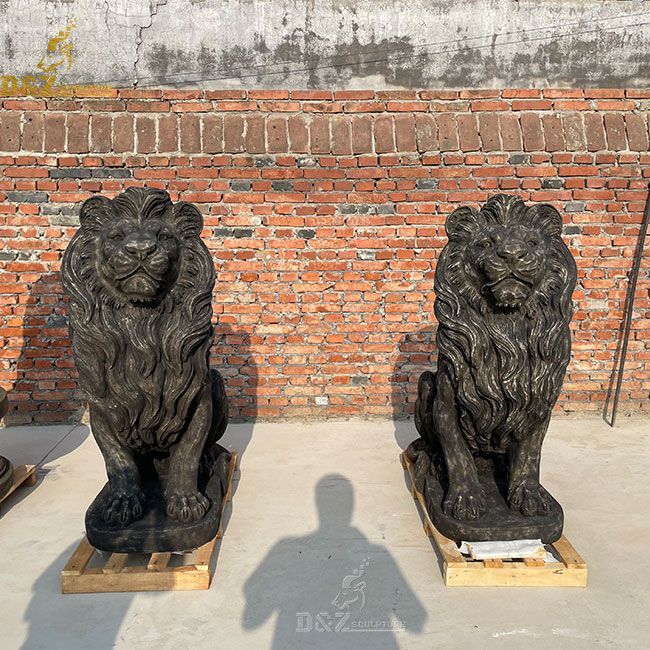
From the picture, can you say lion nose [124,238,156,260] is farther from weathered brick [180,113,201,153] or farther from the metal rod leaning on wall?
the metal rod leaning on wall

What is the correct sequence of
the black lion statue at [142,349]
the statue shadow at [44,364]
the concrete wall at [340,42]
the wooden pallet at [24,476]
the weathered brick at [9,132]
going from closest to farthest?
1. the black lion statue at [142,349]
2. the wooden pallet at [24,476]
3. the weathered brick at [9,132]
4. the statue shadow at [44,364]
5. the concrete wall at [340,42]

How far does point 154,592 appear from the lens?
91.7 inches

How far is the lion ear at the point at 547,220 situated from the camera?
8.05ft

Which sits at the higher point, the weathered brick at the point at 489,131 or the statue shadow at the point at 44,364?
the weathered brick at the point at 489,131

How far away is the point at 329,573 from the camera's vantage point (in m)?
2.46

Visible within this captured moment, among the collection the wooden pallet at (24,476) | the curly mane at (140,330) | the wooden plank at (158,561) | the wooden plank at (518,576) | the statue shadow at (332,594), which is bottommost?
the wooden pallet at (24,476)

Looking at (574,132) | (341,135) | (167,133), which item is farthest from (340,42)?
(574,132)

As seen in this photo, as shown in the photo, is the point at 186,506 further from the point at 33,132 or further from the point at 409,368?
the point at 33,132

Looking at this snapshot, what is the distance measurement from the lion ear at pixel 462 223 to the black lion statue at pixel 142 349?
3.81ft

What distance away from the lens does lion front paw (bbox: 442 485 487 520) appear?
248 centimetres

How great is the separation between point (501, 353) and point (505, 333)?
9 cm

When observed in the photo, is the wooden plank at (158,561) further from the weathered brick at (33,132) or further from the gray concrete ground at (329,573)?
the weathered brick at (33,132)

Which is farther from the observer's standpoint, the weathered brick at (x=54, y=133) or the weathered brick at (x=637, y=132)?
the weathered brick at (x=637, y=132)

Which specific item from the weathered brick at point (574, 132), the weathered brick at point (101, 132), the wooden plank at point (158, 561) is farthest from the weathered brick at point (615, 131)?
the wooden plank at point (158, 561)
